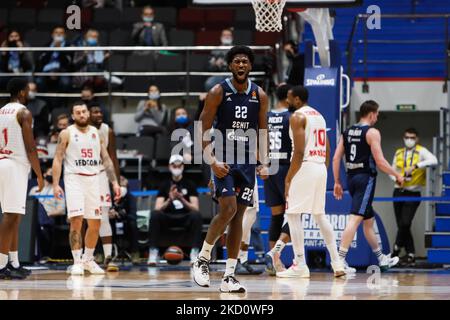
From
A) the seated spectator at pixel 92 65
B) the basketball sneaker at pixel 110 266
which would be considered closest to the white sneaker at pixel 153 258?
the basketball sneaker at pixel 110 266

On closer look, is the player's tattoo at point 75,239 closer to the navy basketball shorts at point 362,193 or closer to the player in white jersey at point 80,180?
the player in white jersey at point 80,180

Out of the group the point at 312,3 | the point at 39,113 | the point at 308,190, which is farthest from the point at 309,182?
the point at 39,113

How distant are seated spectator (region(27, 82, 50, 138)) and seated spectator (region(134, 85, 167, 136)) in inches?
64.7

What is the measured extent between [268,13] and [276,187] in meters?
2.19

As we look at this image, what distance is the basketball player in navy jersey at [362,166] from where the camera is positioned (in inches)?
496

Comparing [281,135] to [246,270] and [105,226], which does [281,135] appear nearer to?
[246,270]

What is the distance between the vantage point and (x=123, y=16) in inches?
836

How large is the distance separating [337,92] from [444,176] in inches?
123

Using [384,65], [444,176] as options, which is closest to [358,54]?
[384,65]

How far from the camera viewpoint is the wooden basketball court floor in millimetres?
8711

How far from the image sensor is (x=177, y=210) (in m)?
15.2

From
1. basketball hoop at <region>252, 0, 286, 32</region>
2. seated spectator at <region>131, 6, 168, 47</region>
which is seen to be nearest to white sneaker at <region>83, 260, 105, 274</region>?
basketball hoop at <region>252, 0, 286, 32</region>

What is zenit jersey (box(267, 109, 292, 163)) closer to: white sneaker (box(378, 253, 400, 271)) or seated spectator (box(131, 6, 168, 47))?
white sneaker (box(378, 253, 400, 271))
